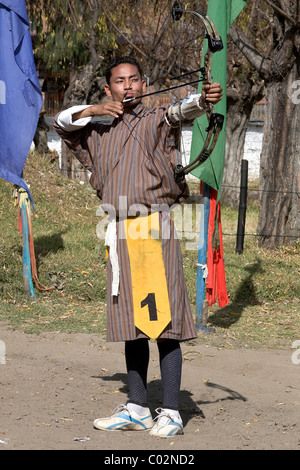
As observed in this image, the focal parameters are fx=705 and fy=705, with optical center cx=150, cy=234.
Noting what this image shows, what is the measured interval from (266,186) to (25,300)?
12.9ft

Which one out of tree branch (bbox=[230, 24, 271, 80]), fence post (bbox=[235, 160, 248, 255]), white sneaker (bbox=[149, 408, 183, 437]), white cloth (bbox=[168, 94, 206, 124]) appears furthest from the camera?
tree branch (bbox=[230, 24, 271, 80])

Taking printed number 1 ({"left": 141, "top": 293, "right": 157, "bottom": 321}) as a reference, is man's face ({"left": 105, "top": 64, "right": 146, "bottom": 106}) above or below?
above

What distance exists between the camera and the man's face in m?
3.71

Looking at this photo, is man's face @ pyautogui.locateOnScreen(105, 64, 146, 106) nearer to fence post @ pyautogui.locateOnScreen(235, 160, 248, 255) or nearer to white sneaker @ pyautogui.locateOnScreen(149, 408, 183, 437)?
white sneaker @ pyautogui.locateOnScreen(149, 408, 183, 437)

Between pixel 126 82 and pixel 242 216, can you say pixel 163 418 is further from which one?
pixel 242 216

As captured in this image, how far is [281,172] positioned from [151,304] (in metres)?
6.25

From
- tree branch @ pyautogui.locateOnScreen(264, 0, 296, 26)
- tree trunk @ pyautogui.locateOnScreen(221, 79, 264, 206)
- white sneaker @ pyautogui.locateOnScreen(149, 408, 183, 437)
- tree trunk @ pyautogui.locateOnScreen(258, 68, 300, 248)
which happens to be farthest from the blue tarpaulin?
tree trunk @ pyautogui.locateOnScreen(221, 79, 264, 206)

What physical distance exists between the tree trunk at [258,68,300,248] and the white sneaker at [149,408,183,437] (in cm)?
604

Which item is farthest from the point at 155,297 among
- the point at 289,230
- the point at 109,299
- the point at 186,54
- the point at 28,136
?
the point at 186,54

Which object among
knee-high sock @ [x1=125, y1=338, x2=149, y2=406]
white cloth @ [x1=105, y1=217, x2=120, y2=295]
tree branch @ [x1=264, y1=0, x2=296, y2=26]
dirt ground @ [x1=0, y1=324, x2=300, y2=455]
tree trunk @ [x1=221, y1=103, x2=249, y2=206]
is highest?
tree branch @ [x1=264, y1=0, x2=296, y2=26]

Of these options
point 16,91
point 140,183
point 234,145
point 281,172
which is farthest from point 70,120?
point 234,145

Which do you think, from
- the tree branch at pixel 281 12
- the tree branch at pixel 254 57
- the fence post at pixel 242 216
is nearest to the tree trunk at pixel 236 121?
the tree branch at pixel 254 57

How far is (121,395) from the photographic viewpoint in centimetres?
439

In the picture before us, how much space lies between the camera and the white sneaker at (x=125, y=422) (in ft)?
12.2
